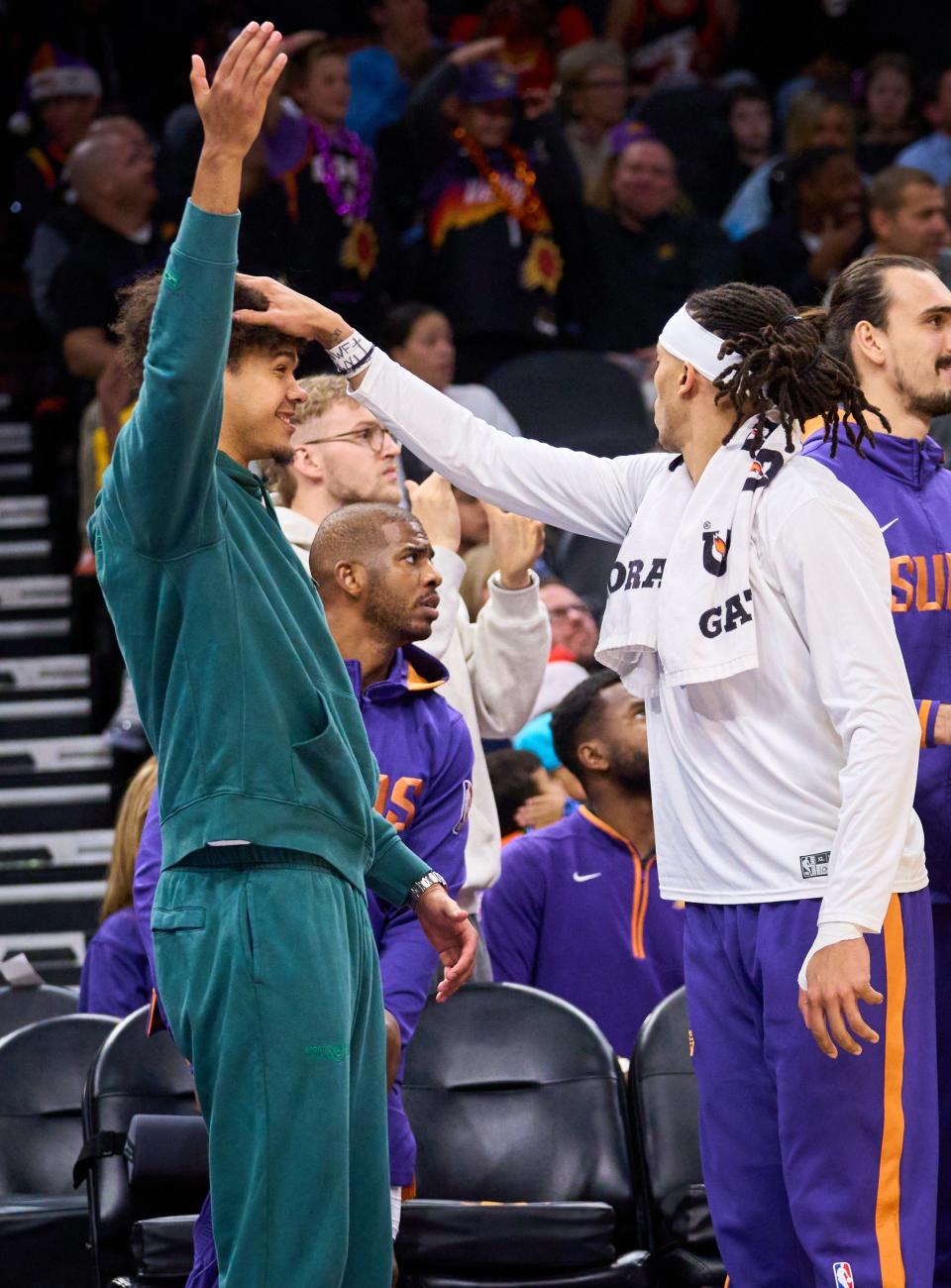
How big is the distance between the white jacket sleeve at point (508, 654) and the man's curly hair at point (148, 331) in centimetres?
143

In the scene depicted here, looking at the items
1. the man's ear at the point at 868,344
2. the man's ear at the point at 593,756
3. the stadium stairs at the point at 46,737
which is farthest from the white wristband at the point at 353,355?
the stadium stairs at the point at 46,737

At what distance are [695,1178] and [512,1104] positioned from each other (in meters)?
0.40

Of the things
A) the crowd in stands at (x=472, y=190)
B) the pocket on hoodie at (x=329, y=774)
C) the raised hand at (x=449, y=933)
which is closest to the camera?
the pocket on hoodie at (x=329, y=774)

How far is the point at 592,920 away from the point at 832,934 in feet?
5.83

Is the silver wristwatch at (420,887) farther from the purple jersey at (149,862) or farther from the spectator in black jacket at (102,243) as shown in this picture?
the spectator in black jacket at (102,243)

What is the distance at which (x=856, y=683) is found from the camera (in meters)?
2.60

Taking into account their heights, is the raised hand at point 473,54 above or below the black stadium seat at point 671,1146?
above

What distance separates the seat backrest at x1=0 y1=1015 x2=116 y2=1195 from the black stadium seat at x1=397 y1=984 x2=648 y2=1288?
0.68m

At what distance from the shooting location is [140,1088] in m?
3.73

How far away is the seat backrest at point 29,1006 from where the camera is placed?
4297 millimetres

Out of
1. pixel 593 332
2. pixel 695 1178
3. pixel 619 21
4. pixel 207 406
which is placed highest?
pixel 619 21

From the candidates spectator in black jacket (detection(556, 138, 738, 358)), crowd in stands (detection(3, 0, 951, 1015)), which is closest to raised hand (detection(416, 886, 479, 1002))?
crowd in stands (detection(3, 0, 951, 1015))

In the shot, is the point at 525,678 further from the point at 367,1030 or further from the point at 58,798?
Answer: the point at 58,798

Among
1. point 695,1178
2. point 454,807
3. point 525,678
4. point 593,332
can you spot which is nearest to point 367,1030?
point 454,807
